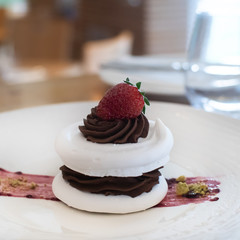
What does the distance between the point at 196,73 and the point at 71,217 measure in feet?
2.13

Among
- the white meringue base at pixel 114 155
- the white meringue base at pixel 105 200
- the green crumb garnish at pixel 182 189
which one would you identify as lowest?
the white meringue base at pixel 105 200

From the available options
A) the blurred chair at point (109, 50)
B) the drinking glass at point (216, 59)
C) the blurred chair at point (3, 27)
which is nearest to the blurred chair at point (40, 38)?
the blurred chair at point (3, 27)

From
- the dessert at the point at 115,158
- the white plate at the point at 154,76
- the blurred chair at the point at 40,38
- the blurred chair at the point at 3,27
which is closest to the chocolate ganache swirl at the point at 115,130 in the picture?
the dessert at the point at 115,158

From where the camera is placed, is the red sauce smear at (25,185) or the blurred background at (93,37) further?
the blurred background at (93,37)

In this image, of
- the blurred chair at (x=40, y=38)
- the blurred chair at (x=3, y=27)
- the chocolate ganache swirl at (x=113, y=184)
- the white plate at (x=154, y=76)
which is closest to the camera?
the chocolate ganache swirl at (x=113, y=184)

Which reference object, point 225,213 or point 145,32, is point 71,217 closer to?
point 225,213

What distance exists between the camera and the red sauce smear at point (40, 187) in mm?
762

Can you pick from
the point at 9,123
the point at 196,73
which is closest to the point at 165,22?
the point at 196,73

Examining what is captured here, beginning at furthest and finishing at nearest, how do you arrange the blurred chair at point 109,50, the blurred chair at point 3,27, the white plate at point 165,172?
the blurred chair at point 3,27
the blurred chair at point 109,50
the white plate at point 165,172

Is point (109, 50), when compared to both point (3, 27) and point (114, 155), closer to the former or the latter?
point (114, 155)

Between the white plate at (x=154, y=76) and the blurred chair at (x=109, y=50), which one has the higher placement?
the white plate at (x=154, y=76)

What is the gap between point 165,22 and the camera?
402 centimetres

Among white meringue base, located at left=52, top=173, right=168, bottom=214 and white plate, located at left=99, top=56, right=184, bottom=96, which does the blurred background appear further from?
white meringue base, located at left=52, top=173, right=168, bottom=214

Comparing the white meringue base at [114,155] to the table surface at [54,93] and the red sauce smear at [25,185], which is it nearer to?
the red sauce smear at [25,185]
